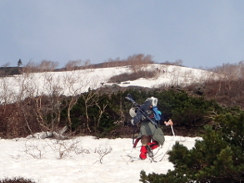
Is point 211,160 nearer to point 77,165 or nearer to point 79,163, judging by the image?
point 77,165

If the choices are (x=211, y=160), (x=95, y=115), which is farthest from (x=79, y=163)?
(x=95, y=115)

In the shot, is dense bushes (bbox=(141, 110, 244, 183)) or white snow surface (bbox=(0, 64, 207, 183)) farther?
white snow surface (bbox=(0, 64, 207, 183))

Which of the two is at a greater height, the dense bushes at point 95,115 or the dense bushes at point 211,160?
the dense bushes at point 211,160

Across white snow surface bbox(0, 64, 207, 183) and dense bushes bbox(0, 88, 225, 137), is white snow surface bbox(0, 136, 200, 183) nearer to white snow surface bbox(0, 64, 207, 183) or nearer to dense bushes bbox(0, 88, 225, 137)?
white snow surface bbox(0, 64, 207, 183)

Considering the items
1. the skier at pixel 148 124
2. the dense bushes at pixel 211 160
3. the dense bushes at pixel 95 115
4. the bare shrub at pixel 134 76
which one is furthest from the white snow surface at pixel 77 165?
the bare shrub at pixel 134 76

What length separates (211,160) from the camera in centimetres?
327

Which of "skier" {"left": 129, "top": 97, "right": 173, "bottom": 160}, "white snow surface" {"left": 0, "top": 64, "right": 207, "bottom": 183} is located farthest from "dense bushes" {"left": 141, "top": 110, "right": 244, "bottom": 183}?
"skier" {"left": 129, "top": 97, "right": 173, "bottom": 160}

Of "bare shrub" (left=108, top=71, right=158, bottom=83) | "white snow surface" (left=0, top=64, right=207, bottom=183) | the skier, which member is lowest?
"white snow surface" (left=0, top=64, right=207, bottom=183)

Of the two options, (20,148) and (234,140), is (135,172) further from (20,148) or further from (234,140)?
(20,148)

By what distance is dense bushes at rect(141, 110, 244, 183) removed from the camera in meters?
3.13

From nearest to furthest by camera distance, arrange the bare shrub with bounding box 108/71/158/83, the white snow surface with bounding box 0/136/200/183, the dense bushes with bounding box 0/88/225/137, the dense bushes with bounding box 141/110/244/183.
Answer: the dense bushes with bounding box 141/110/244/183, the white snow surface with bounding box 0/136/200/183, the dense bushes with bounding box 0/88/225/137, the bare shrub with bounding box 108/71/158/83

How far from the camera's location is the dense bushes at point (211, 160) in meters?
3.13

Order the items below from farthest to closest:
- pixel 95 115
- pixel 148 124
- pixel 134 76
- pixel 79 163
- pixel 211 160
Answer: pixel 134 76
pixel 95 115
pixel 148 124
pixel 79 163
pixel 211 160

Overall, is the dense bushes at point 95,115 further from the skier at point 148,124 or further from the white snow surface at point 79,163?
the skier at point 148,124
